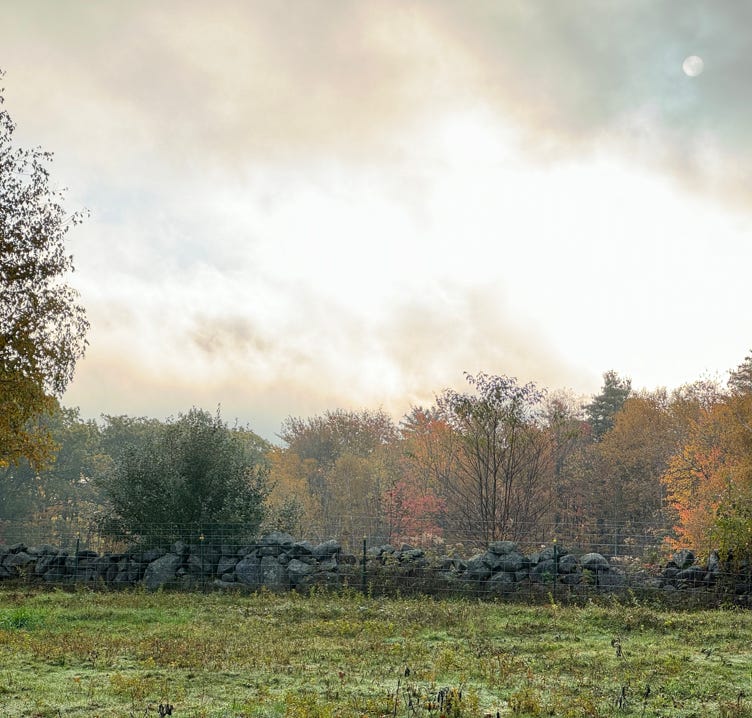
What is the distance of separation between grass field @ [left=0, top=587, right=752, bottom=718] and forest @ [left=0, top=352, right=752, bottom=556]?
15.8 feet

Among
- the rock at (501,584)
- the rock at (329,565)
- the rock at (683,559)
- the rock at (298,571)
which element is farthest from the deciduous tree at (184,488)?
the rock at (683,559)

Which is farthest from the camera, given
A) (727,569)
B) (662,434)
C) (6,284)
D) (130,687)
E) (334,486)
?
(334,486)

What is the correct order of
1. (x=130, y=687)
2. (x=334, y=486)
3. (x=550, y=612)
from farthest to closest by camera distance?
(x=334, y=486), (x=550, y=612), (x=130, y=687)

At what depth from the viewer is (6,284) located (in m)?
21.8

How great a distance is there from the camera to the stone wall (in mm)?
17547

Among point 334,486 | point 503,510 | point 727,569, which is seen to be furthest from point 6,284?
point 334,486

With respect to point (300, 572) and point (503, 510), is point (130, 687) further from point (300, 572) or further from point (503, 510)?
point (503, 510)

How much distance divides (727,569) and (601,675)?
10419mm

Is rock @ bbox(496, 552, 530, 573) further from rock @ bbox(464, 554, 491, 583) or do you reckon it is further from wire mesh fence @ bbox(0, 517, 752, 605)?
rock @ bbox(464, 554, 491, 583)

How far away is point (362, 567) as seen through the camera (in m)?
19.0

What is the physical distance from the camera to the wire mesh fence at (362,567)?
1741 centimetres

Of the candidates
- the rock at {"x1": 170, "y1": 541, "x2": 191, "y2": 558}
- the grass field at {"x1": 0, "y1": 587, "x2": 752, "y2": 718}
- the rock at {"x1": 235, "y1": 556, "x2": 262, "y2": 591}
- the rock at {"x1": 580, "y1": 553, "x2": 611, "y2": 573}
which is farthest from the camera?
the rock at {"x1": 170, "y1": 541, "x2": 191, "y2": 558}

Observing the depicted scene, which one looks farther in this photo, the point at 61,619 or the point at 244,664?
the point at 61,619

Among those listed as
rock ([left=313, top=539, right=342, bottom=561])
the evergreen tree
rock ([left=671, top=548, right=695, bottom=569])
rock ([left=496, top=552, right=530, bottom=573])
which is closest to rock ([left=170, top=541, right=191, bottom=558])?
rock ([left=313, top=539, right=342, bottom=561])
